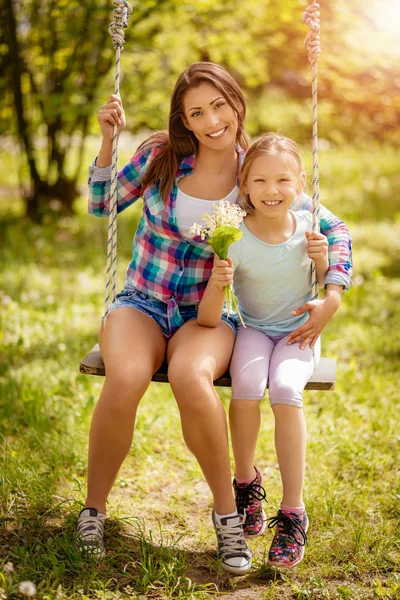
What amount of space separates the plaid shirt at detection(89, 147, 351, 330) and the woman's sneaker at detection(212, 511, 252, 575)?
0.73 meters

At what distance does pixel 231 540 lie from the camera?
2.57 meters

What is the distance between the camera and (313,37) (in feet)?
9.00

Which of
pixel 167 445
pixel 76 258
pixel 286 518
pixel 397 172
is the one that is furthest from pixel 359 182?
pixel 286 518

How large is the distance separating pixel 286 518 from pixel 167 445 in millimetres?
1098

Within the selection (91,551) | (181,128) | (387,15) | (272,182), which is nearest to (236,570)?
(91,551)

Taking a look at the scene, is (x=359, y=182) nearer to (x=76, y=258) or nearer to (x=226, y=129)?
(x=76, y=258)

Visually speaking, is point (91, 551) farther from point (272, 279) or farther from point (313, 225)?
point (313, 225)

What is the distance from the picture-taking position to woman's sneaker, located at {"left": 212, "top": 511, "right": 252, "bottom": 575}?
2551 mm

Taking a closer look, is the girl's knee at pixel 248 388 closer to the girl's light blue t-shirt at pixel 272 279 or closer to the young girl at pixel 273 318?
the young girl at pixel 273 318

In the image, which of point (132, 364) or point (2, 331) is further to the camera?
point (2, 331)

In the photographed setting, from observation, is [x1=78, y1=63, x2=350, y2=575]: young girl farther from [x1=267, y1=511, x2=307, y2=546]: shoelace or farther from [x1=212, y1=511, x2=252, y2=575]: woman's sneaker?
[x1=267, y1=511, x2=307, y2=546]: shoelace

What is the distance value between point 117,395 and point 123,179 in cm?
90

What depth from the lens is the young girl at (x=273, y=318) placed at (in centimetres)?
255

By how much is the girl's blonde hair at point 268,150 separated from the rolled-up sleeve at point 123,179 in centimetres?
42
